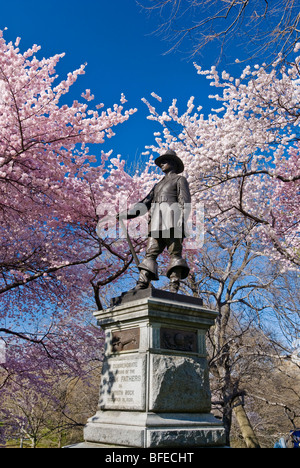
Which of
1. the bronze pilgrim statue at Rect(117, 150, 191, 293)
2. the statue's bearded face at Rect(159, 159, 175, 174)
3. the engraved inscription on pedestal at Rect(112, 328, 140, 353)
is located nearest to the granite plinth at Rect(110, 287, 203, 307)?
the bronze pilgrim statue at Rect(117, 150, 191, 293)

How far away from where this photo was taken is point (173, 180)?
5961 mm

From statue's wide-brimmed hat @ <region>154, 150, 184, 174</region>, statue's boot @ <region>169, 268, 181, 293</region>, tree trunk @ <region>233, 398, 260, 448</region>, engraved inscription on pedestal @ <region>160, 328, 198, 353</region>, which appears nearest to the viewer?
engraved inscription on pedestal @ <region>160, 328, 198, 353</region>

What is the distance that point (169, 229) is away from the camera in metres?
5.58

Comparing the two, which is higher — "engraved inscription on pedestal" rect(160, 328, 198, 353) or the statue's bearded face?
the statue's bearded face

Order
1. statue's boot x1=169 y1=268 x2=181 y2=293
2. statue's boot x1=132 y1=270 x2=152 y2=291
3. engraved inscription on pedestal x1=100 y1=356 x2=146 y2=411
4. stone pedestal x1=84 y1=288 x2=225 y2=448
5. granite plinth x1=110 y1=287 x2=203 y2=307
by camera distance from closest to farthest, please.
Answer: stone pedestal x1=84 y1=288 x2=225 y2=448
engraved inscription on pedestal x1=100 y1=356 x2=146 y2=411
granite plinth x1=110 y1=287 x2=203 y2=307
statue's boot x1=132 y1=270 x2=152 y2=291
statue's boot x1=169 y1=268 x2=181 y2=293

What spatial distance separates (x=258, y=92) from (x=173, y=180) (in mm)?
6386

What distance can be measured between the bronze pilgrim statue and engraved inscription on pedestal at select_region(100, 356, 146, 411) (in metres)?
1.12

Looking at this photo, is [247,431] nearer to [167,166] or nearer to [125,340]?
[125,340]

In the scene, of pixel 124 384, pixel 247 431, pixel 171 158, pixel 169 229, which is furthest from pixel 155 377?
pixel 247 431

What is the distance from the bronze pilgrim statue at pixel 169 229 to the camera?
5.47 m

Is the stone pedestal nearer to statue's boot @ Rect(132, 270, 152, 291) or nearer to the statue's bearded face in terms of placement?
statue's boot @ Rect(132, 270, 152, 291)

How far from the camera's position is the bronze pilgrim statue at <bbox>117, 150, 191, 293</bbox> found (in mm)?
5469

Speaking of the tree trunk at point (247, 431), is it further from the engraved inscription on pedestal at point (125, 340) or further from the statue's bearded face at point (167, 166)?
the statue's bearded face at point (167, 166)
